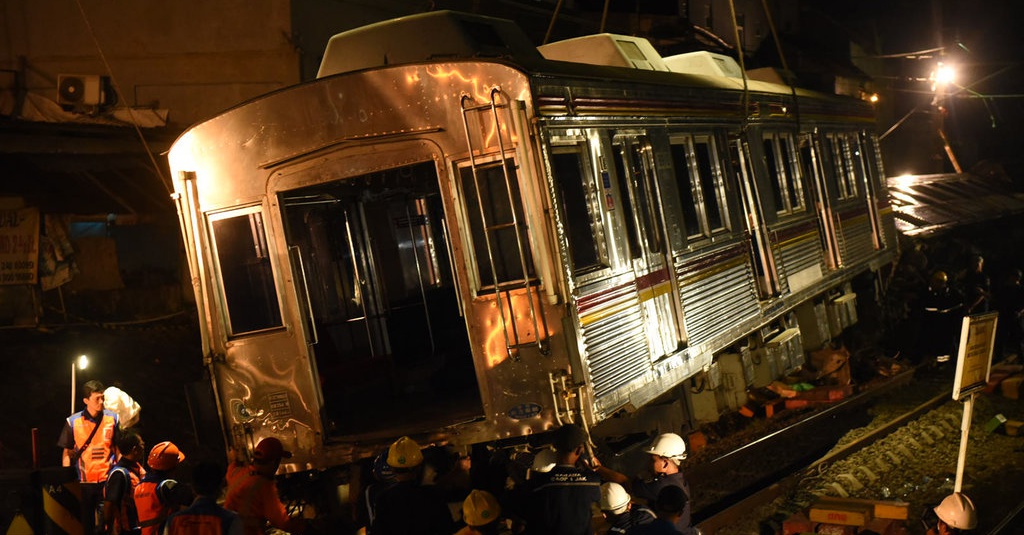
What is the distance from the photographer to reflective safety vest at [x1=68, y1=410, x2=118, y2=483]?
7160 millimetres

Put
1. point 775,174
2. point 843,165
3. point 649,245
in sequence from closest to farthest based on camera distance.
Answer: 1. point 649,245
2. point 775,174
3. point 843,165

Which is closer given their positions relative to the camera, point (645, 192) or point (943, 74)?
point (645, 192)

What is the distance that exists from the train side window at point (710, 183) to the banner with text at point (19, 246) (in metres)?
7.67

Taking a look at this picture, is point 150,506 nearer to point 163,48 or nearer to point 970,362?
point 970,362

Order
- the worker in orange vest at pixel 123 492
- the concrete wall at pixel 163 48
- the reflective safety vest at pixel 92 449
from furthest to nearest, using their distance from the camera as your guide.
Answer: the concrete wall at pixel 163 48 → the reflective safety vest at pixel 92 449 → the worker in orange vest at pixel 123 492

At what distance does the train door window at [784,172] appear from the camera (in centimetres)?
988

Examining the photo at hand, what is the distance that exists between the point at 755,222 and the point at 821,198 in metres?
2.34

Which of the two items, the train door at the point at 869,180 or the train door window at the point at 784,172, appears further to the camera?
the train door at the point at 869,180

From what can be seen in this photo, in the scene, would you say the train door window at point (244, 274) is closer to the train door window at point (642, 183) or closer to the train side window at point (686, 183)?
the train door window at point (642, 183)

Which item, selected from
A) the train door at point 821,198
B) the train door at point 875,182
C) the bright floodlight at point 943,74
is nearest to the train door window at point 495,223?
the train door at point 821,198

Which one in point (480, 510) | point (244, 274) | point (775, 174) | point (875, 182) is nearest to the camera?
point (480, 510)

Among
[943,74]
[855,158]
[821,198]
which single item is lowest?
[821,198]

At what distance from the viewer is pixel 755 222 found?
9.04 metres

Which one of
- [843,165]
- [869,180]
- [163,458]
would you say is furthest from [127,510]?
[869,180]
